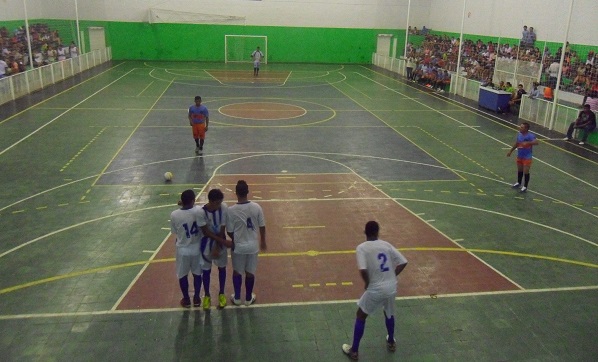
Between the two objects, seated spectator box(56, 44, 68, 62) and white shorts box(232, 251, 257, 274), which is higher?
seated spectator box(56, 44, 68, 62)

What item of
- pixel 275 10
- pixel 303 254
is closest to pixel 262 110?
pixel 303 254

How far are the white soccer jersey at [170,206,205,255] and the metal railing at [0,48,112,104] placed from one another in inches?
787

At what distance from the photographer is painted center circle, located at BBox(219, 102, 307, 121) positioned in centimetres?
2283

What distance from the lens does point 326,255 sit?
32.2ft

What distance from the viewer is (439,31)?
44000 mm

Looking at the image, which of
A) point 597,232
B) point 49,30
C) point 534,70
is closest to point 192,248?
point 597,232

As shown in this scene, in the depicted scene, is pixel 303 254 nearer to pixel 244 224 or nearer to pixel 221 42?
pixel 244 224

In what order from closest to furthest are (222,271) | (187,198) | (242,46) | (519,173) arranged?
(187,198), (222,271), (519,173), (242,46)

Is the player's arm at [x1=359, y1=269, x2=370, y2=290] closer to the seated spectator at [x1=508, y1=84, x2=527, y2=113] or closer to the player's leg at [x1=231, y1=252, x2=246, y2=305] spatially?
the player's leg at [x1=231, y1=252, x2=246, y2=305]

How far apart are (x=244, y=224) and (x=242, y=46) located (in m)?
40.1

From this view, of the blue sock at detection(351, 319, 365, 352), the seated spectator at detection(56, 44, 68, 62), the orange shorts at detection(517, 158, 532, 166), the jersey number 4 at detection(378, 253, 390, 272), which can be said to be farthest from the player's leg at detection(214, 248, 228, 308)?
the seated spectator at detection(56, 44, 68, 62)

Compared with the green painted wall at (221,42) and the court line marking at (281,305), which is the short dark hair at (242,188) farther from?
the green painted wall at (221,42)

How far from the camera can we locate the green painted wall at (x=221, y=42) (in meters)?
43.4

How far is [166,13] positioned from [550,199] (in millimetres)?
37590
